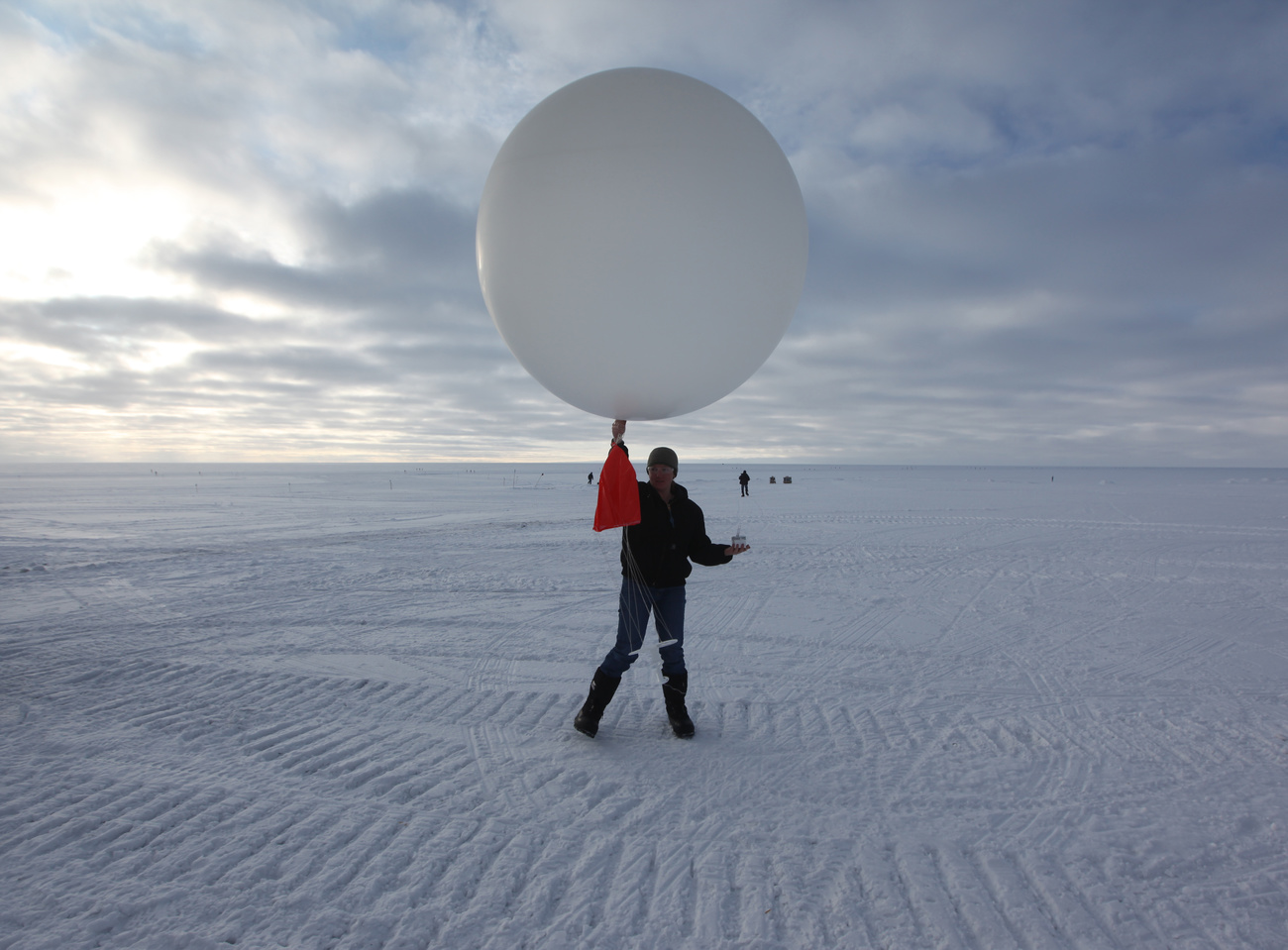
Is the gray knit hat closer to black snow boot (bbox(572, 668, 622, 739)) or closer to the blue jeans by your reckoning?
the blue jeans

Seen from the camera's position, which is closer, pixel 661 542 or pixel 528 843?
pixel 528 843

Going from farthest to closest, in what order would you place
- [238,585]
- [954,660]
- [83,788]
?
1. [238,585]
2. [954,660]
3. [83,788]

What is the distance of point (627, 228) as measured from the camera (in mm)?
3047

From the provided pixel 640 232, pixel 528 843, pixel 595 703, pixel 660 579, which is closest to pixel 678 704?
pixel 595 703

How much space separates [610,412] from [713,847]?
2362 millimetres

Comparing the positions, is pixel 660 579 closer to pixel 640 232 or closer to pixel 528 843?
pixel 528 843

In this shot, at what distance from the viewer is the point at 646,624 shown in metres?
4.05

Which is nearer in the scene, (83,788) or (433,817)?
(433,817)

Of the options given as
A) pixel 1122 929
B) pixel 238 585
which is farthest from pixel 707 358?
pixel 238 585

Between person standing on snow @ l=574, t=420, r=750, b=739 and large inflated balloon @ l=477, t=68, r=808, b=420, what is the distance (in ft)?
2.67

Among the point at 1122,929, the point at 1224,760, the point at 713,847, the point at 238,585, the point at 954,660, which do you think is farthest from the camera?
the point at 238,585

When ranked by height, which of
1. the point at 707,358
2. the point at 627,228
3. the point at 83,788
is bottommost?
the point at 83,788

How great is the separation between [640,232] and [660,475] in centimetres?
158

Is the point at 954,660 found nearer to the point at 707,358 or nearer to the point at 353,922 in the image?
the point at 707,358
